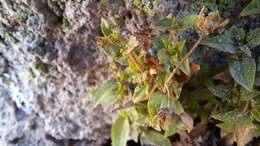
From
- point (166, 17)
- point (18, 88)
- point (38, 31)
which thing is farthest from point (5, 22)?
point (166, 17)

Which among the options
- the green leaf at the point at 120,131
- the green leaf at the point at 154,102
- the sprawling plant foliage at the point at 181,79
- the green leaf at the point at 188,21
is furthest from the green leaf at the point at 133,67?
the green leaf at the point at 120,131

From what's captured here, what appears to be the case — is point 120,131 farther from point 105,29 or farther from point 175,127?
point 105,29

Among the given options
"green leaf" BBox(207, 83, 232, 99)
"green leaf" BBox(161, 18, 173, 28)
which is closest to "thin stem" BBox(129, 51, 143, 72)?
"green leaf" BBox(161, 18, 173, 28)

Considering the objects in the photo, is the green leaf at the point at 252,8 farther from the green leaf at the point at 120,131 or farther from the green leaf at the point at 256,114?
the green leaf at the point at 120,131

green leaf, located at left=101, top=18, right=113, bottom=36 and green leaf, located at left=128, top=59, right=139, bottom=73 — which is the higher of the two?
green leaf, located at left=101, top=18, right=113, bottom=36

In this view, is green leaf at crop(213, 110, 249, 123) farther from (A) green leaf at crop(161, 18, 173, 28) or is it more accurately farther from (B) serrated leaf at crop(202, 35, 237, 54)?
(A) green leaf at crop(161, 18, 173, 28)

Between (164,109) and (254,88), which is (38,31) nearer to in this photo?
(164,109)
